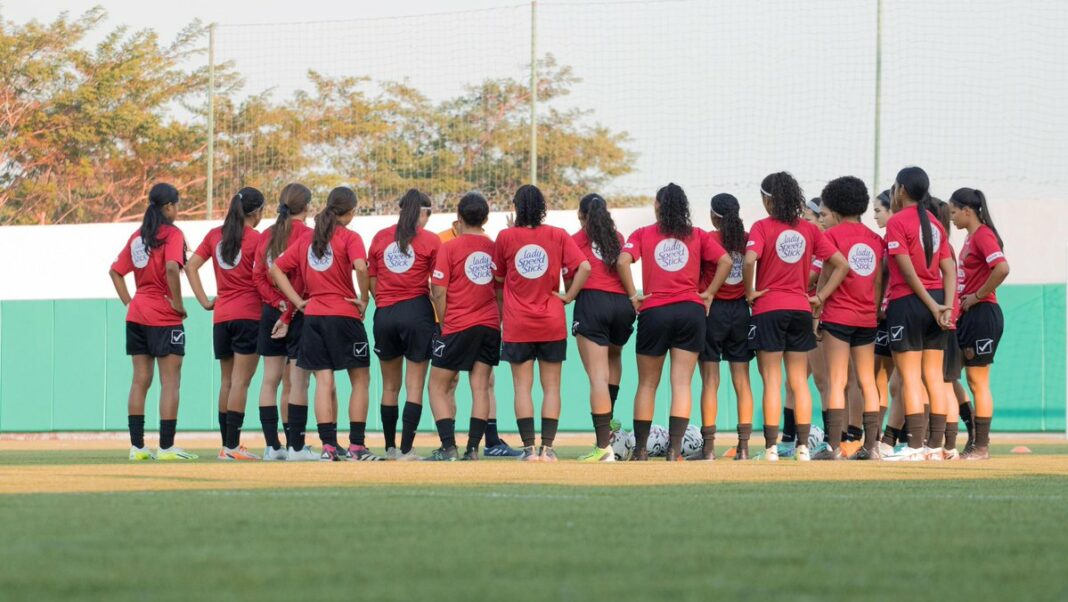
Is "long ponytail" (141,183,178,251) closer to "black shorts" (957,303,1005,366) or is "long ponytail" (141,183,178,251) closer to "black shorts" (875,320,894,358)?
"black shorts" (875,320,894,358)

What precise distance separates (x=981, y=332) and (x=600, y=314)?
278cm

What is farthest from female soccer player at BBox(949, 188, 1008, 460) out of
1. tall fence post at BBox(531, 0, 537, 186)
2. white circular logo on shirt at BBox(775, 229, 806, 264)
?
A: tall fence post at BBox(531, 0, 537, 186)

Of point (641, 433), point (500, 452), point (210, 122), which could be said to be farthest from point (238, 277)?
point (210, 122)

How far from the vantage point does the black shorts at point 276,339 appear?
10836 mm

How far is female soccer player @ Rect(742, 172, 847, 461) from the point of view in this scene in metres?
10.2

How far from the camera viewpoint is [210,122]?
2186cm

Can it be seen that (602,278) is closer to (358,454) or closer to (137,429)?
(358,454)

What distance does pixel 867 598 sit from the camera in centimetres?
342

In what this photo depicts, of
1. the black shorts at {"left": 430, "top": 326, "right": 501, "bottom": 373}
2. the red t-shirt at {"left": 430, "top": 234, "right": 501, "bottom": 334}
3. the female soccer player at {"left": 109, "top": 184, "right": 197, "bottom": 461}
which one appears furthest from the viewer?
the female soccer player at {"left": 109, "top": 184, "right": 197, "bottom": 461}

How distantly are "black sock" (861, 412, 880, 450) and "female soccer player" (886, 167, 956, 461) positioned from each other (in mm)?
194

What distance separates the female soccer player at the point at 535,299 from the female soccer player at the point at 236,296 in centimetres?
198

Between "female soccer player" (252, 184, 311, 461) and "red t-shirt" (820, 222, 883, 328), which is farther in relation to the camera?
"female soccer player" (252, 184, 311, 461)

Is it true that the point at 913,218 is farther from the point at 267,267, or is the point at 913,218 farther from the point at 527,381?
the point at 267,267

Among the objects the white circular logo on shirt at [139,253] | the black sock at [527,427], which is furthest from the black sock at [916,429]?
the white circular logo on shirt at [139,253]
